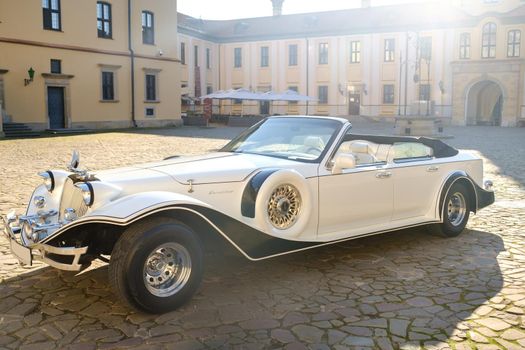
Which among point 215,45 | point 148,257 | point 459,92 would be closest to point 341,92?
point 459,92

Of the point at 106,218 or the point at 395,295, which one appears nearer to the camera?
the point at 106,218

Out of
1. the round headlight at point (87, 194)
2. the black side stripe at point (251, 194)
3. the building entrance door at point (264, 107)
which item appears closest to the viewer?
the round headlight at point (87, 194)

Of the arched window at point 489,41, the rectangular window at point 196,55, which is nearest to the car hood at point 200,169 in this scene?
the arched window at point 489,41

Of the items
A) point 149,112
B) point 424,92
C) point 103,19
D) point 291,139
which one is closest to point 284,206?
point 291,139

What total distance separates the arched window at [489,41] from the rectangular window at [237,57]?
868 inches

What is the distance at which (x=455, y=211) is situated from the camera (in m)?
6.77

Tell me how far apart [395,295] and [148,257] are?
6.79ft

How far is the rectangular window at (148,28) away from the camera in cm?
3409

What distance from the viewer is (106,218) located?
12.8 ft

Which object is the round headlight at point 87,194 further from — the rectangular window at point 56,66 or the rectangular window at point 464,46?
the rectangular window at point 464,46

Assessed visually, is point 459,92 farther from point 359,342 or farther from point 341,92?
point 359,342

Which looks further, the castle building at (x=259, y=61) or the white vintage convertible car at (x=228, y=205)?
the castle building at (x=259, y=61)

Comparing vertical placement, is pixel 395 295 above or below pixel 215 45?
below

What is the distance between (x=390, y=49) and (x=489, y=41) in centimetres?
797
